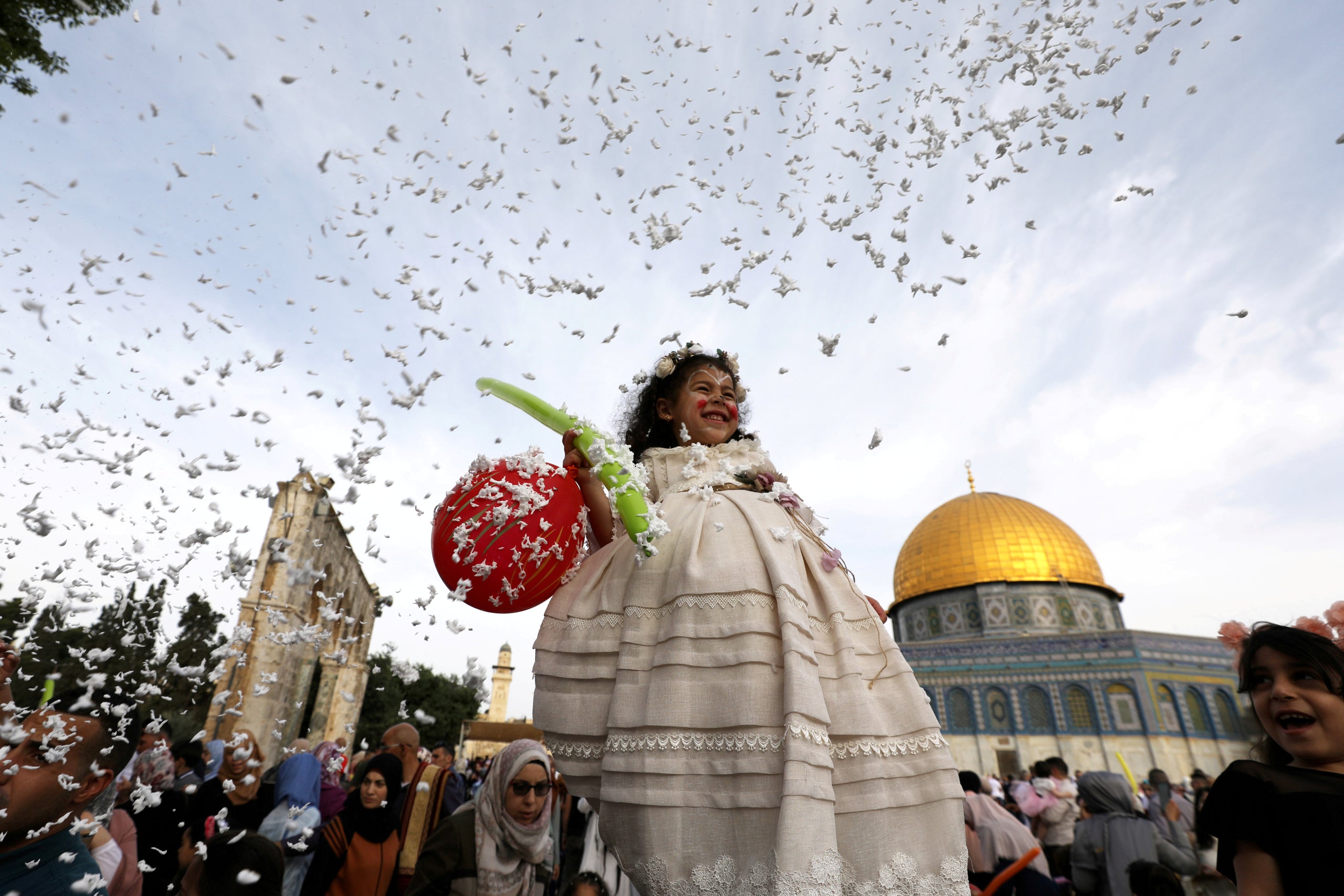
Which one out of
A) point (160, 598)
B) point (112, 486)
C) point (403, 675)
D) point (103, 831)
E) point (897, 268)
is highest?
point (897, 268)

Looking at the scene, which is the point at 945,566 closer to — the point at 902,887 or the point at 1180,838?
the point at 1180,838

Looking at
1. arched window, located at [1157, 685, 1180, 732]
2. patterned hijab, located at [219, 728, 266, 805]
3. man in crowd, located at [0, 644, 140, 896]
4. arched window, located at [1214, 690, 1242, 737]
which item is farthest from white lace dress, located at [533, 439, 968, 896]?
arched window, located at [1214, 690, 1242, 737]

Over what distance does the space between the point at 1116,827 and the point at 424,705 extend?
4181 cm

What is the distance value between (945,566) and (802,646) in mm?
34541

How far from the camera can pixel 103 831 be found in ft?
10.8

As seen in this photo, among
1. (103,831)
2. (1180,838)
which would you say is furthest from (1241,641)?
(1180,838)

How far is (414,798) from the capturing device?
485cm

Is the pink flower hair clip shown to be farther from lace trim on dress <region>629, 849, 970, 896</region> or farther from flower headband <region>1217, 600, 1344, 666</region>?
lace trim on dress <region>629, 849, 970, 896</region>

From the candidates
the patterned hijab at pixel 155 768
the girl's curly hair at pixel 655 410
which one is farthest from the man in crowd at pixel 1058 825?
the patterned hijab at pixel 155 768

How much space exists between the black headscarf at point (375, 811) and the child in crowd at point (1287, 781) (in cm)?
462

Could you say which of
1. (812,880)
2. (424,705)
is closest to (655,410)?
(812,880)

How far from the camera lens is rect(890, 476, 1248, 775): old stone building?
24.4m

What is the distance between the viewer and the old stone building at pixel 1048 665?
960 inches

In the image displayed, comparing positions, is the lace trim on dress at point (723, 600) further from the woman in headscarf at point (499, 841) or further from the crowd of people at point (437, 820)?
the woman in headscarf at point (499, 841)
